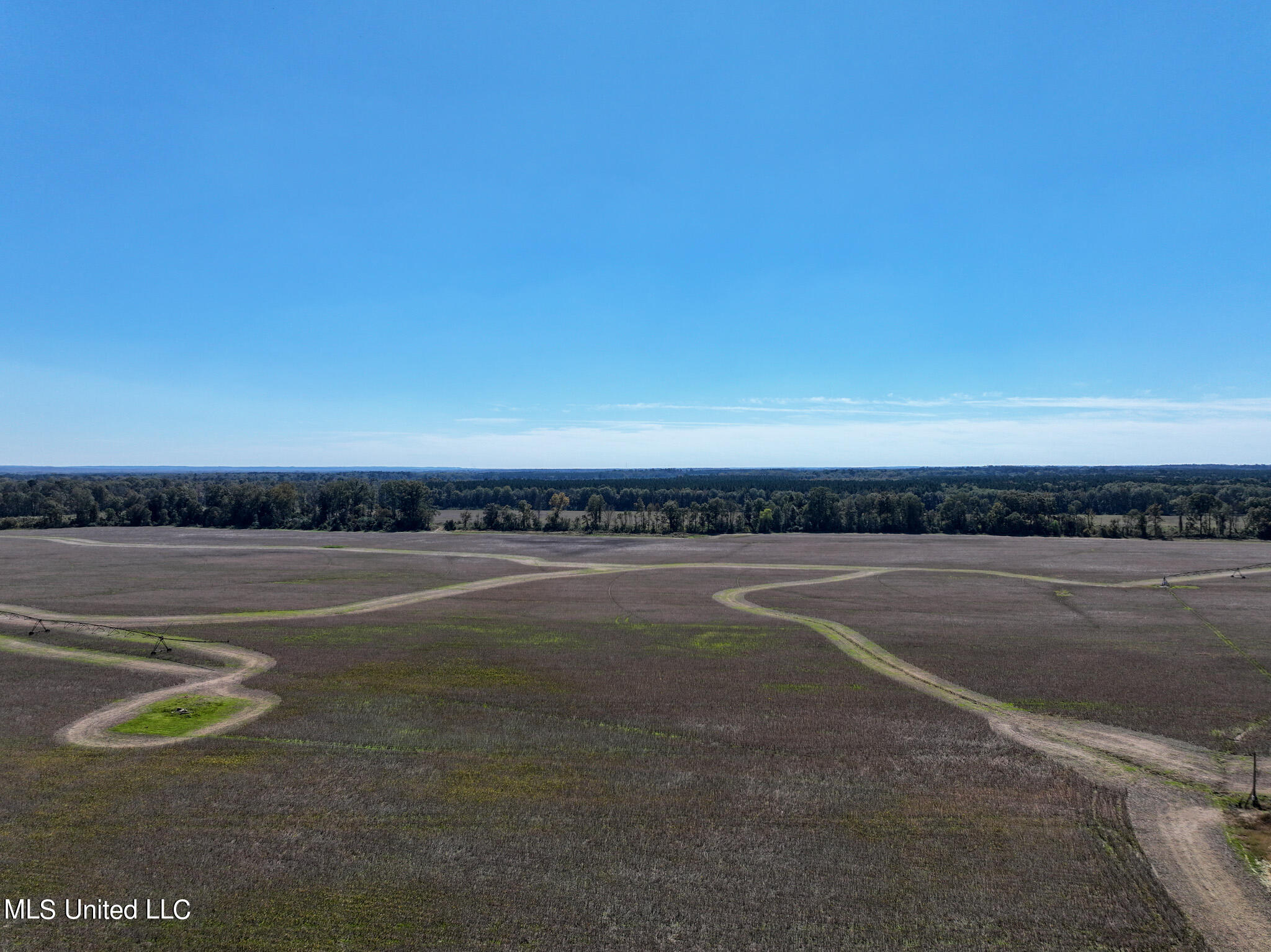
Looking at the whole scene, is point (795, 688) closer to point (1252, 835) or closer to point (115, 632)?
point (1252, 835)

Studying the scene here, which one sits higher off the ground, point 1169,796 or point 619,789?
point 619,789

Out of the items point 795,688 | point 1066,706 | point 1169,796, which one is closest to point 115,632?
point 795,688

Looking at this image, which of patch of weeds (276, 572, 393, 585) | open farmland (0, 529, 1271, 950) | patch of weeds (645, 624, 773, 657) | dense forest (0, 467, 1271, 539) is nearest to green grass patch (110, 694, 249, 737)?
open farmland (0, 529, 1271, 950)

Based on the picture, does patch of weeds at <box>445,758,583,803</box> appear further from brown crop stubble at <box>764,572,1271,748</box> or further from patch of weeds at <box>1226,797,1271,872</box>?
brown crop stubble at <box>764,572,1271,748</box>

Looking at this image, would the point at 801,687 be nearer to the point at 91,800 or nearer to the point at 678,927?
the point at 678,927

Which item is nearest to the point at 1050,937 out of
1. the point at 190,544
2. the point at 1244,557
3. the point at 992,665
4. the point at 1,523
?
the point at 992,665
